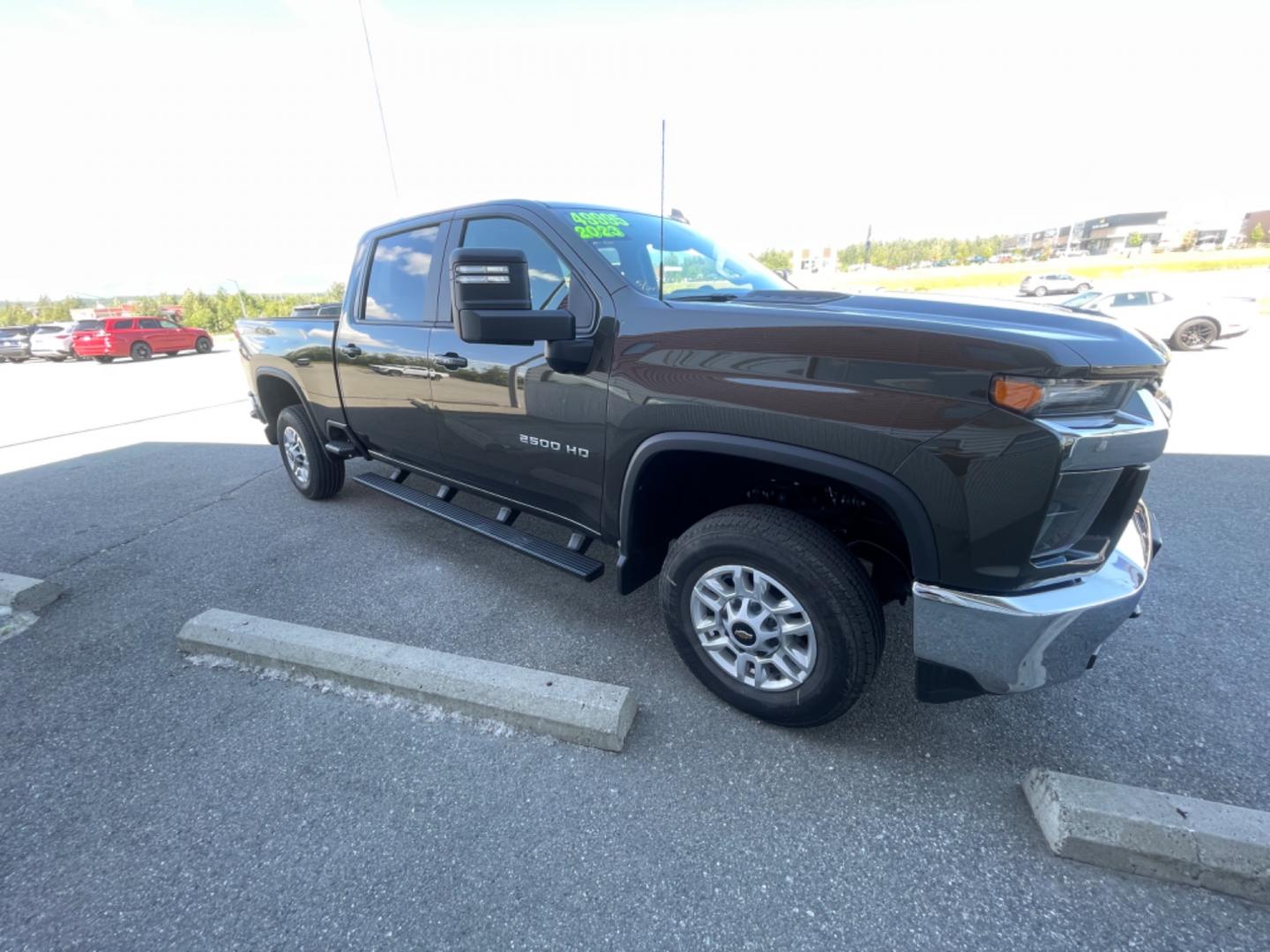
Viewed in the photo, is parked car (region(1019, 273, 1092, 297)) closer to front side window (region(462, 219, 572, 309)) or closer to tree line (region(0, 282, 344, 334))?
front side window (region(462, 219, 572, 309))

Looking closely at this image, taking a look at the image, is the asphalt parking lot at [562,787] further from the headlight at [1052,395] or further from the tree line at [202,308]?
the tree line at [202,308]

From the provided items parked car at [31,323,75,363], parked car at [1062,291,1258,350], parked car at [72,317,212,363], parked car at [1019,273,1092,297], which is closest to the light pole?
parked car at [31,323,75,363]

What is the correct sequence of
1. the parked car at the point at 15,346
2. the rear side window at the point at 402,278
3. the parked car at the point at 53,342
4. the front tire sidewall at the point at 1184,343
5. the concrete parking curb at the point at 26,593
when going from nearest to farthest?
the concrete parking curb at the point at 26,593, the rear side window at the point at 402,278, the front tire sidewall at the point at 1184,343, the parked car at the point at 53,342, the parked car at the point at 15,346

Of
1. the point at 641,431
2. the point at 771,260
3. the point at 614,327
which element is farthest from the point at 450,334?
the point at 771,260

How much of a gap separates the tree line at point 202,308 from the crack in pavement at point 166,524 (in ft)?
97.9

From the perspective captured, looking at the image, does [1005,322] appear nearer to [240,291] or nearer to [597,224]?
[597,224]

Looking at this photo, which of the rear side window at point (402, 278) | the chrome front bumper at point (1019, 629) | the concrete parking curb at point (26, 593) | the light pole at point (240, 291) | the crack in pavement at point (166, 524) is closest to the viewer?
the chrome front bumper at point (1019, 629)

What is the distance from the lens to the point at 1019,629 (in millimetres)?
1699

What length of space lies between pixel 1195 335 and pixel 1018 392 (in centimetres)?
1623

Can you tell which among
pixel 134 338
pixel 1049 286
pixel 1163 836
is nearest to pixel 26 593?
pixel 1163 836

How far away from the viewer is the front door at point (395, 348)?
330 centimetres

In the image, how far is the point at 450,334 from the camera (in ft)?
10.0

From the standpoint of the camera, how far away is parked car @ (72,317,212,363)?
19.0m

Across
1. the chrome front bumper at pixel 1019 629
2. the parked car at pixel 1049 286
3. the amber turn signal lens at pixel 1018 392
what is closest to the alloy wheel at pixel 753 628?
the chrome front bumper at pixel 1019 629
